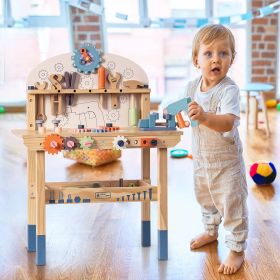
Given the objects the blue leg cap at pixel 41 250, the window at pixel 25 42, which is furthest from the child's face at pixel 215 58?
the window at pixel 25 42

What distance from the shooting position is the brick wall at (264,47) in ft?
22.6

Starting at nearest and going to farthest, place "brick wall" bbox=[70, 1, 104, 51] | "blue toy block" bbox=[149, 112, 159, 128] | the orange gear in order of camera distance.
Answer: the orange gear, "blue toy block" bbox=[149, 112, 159, 128], "brick wall" bbox=[70, 1, 104, 51]

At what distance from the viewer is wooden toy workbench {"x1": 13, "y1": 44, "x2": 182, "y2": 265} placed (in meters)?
2.19

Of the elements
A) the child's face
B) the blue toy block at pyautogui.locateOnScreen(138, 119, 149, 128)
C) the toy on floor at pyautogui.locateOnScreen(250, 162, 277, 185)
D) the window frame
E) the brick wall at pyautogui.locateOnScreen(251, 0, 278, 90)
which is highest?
the window frame

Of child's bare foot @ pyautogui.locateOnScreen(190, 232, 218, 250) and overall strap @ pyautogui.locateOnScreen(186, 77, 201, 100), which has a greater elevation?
overall strap @ pyautogui.locateOnScreen(186, 77, 201, 100)

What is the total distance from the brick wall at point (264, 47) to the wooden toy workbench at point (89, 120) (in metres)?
4.81

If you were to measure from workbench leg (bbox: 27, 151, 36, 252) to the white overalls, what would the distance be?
0.60m

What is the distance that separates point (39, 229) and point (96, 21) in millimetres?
4842

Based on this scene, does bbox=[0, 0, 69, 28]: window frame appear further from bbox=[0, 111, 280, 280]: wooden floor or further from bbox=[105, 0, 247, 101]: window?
bbox=[0, 111, 280, 280]: wooden floor

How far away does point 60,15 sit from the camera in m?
6.84

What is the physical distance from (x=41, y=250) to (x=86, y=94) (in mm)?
591

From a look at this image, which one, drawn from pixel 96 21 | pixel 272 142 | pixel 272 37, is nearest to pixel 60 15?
pixel 96 21

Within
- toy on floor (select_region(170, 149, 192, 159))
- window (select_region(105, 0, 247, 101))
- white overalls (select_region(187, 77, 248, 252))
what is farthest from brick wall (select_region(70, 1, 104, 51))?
white overalls (select_region(187, 77, 248, 252))

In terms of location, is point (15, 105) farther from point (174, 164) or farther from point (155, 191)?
point (155, 191)
